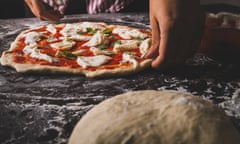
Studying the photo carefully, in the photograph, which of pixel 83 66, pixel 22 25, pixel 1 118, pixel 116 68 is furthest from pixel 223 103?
pixel 22 25

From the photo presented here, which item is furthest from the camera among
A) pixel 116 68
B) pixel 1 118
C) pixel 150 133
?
pixel 116 68

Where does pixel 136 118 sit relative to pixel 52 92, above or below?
above

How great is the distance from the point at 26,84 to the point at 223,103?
0.73 m

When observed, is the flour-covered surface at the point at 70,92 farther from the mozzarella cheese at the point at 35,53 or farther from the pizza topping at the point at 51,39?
the pizza topping at the point at 51,39

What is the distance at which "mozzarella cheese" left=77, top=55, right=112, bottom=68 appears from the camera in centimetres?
147

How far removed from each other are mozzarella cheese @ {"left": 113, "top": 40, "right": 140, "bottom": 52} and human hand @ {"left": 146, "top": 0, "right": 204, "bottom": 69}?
31cm

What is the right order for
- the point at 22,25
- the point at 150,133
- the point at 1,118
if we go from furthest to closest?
the point at 22,25 → the point at 1,118 → the point at 150,133

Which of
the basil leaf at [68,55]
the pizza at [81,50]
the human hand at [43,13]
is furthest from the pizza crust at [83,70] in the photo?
the human hand at [43,13]

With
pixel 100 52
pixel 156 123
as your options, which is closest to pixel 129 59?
pixel 100 52

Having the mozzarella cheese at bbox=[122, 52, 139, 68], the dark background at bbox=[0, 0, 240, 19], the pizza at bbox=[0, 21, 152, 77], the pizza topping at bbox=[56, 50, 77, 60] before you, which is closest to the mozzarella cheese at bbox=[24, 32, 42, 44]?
the pizza at bbox=[0, 21, 152, 77]

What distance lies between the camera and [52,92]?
1254mm

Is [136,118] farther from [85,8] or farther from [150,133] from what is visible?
[85,8]

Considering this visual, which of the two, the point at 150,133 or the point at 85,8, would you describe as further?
the point at 85,8

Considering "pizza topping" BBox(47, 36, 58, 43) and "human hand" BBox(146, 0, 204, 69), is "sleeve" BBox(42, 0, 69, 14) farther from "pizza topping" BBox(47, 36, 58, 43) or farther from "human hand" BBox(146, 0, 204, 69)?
"human hand" BBox(146, 0, 204, 69)
